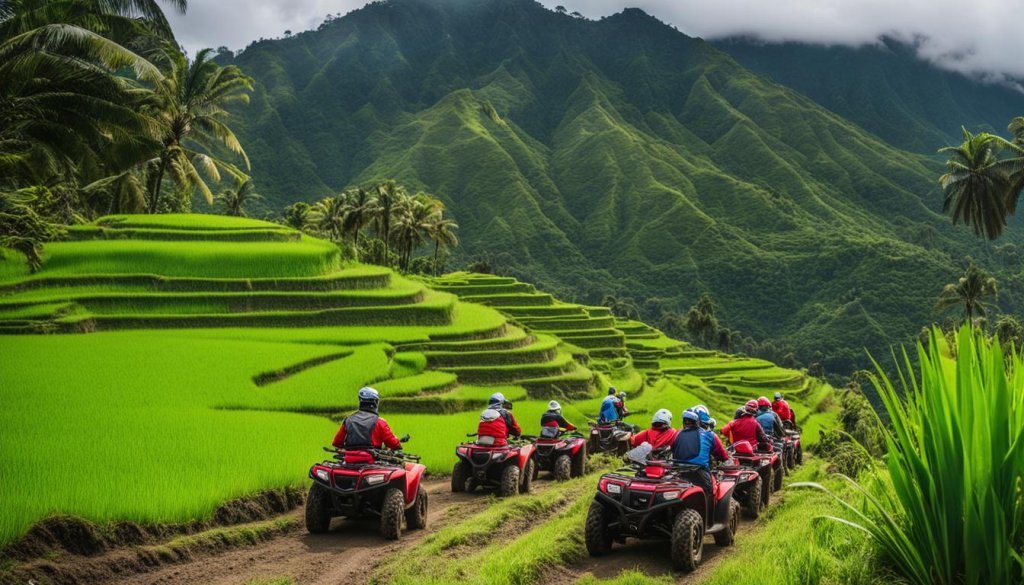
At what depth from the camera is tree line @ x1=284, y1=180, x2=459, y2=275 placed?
230 ft

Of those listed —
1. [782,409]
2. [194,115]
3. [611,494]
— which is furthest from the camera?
[194,115]

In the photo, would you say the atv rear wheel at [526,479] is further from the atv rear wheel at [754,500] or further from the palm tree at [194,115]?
the palm tree at [194,115]

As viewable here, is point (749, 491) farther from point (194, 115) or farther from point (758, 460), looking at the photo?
point (194, 115)

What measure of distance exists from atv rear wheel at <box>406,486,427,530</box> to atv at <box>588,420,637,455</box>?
34.9 feet

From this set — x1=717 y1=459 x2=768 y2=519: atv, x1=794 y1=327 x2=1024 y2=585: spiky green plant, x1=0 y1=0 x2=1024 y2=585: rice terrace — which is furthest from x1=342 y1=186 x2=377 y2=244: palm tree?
x1=794 y1=327 x2=1024 y2=585: spiky green plant

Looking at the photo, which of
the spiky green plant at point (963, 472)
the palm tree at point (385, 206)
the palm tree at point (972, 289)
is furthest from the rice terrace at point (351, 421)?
the palm tree at point (385, 206)

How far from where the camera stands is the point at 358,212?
70.2m

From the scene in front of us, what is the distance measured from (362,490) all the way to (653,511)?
12.8 ft

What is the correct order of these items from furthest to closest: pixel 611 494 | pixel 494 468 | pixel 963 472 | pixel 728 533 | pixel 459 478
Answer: pixel 459 478
pixel 494 468
pixel 728 533
pixel 611 494
pixel 963 472

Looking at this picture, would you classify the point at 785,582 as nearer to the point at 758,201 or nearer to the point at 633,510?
the point at 633,510

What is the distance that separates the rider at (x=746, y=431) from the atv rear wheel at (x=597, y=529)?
5201mm

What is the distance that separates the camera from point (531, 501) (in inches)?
487

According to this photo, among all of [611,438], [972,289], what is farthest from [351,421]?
[972,289]

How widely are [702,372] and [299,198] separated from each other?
139 m
